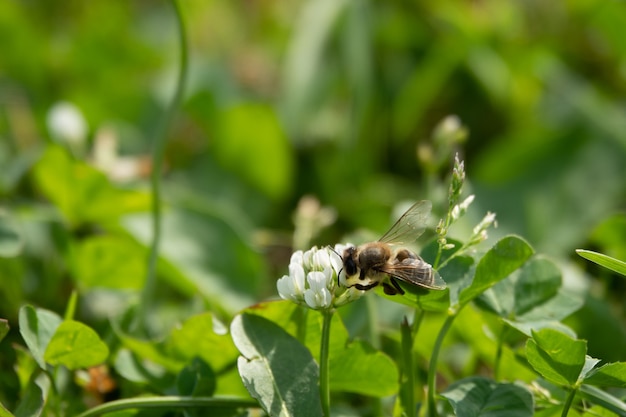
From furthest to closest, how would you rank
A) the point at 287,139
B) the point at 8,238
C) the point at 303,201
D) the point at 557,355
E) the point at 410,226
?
the point at 287,139 < the point at 303,201 < the point at 8,238 < the point at 410,226 < the point at 557,355

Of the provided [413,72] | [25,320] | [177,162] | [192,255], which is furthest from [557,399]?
[413,72]

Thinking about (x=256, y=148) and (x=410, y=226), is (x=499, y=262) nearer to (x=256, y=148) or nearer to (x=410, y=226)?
(x=410, y=226)

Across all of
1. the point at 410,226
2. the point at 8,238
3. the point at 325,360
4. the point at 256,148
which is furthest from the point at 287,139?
the point at 325,360

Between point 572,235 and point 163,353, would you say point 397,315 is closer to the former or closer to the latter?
point 163,353

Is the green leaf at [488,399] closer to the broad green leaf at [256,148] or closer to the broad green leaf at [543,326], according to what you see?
the broad green leaf at [543,326]

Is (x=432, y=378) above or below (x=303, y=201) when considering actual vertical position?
above

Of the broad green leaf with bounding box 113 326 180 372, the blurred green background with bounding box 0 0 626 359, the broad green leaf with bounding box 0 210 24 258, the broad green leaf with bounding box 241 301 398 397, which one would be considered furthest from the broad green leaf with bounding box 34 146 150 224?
the broad green leaf with bounding box 241 301 398 397
